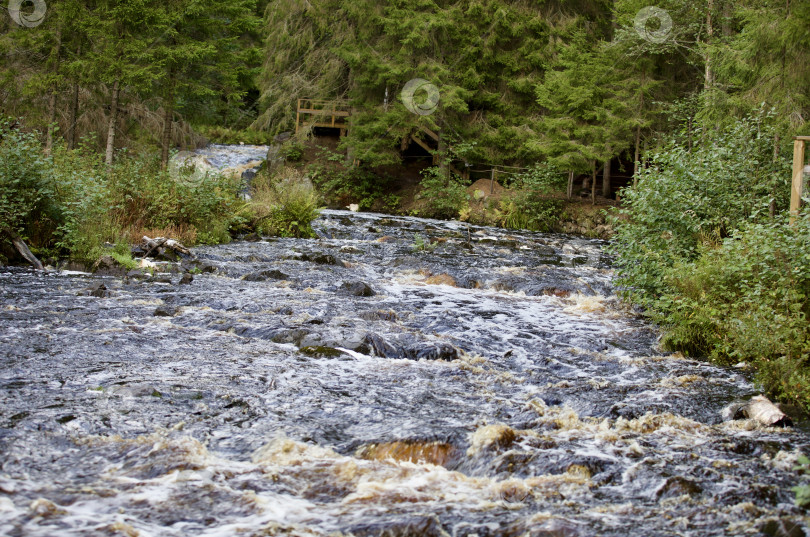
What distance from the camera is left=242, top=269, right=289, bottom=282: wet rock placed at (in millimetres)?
11353

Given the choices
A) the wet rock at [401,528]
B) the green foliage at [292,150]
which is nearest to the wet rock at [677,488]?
the wet rock at [401,528]

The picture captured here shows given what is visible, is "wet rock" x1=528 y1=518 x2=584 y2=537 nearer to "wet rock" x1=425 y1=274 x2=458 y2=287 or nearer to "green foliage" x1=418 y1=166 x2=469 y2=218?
"wet rock" x1=425 y1=274 x2=458 y2=287

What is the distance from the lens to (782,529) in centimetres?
367

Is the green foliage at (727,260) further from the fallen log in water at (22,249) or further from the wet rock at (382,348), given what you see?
the fallen log in water at (22,249)

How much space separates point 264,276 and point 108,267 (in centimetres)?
264

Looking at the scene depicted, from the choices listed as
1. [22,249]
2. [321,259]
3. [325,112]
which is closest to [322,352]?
[321,259]

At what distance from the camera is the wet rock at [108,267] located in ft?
36.0

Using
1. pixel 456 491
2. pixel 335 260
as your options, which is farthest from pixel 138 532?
pixel 335 260

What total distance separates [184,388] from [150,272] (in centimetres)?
598

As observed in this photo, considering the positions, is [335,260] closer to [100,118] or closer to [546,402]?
[546,402]

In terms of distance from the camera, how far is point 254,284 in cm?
1097

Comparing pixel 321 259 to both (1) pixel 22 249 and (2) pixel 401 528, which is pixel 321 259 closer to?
(1) pixel 22 249

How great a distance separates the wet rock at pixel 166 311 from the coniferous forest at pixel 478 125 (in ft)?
12.0

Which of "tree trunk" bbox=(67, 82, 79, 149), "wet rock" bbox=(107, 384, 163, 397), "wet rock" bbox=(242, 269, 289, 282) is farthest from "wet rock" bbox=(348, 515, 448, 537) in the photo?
"tree trunk" bbox=(67, 82, 79, 149)
